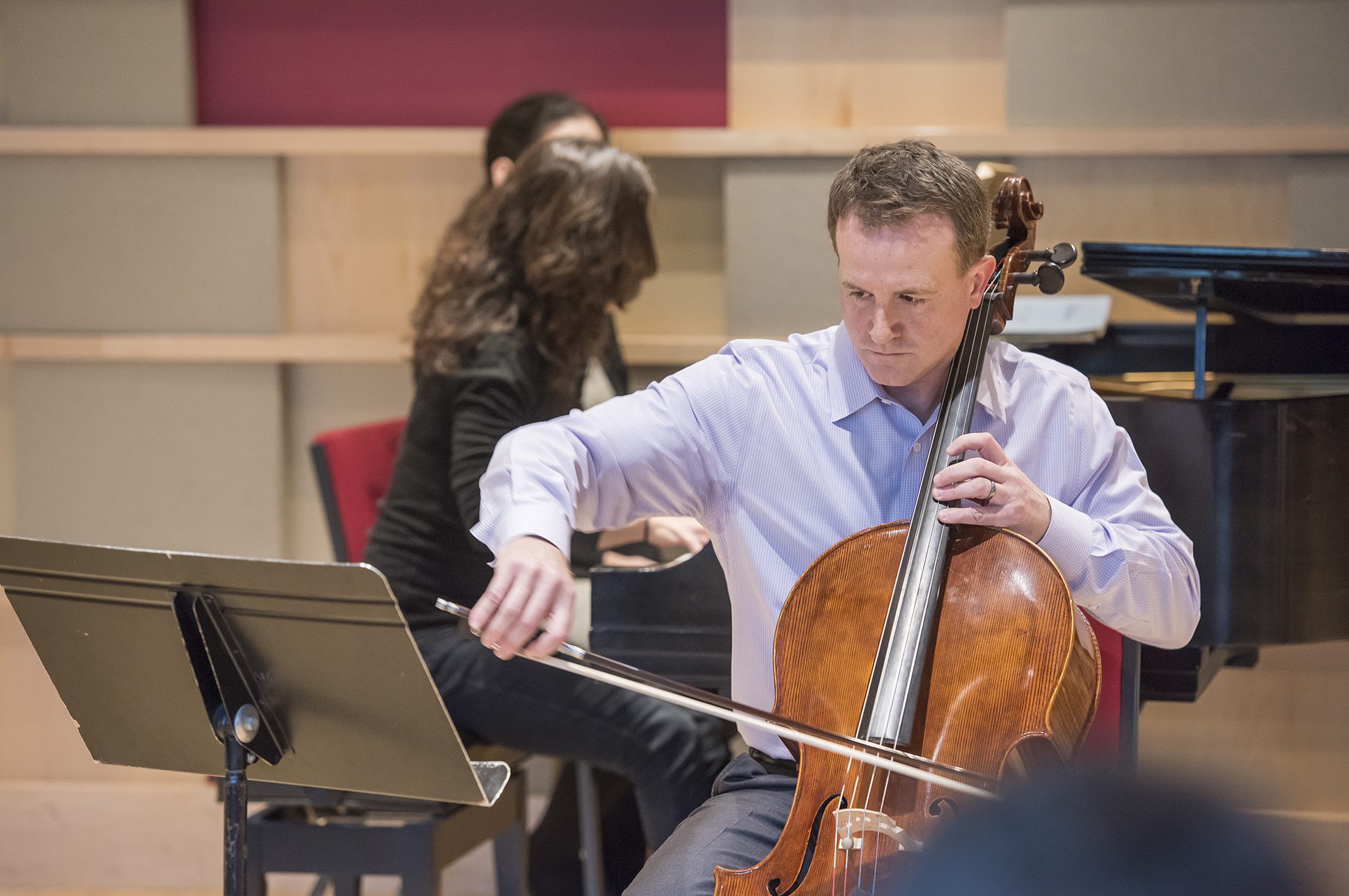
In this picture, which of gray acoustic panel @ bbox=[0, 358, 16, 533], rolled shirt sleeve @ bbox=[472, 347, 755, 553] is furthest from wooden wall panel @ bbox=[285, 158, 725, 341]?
rolled shirt sleeve @ bbox=[472, 347, 755, 553]

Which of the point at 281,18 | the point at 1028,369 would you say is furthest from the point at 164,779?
the point at 1028,369

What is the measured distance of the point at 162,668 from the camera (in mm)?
1354

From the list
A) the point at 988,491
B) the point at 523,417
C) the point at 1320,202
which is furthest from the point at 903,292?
the point at 1320,202

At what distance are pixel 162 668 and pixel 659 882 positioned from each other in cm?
54

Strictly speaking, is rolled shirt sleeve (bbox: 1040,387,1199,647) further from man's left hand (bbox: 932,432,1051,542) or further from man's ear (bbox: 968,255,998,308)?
man's ear (bbox: 968,255,998,308)

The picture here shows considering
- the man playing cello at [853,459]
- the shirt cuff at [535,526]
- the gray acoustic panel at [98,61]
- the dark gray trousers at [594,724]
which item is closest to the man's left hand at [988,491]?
the man playing cello at [853,459]

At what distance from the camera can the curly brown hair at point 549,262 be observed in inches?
89.2

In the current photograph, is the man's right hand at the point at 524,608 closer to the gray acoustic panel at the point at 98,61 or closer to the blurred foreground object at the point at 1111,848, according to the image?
the blurred foreground object at the point at 1111,848

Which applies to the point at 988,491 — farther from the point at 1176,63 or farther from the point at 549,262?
the point at 1176,63

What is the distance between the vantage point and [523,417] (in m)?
2.21

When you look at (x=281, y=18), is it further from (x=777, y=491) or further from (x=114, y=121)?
(x=777, y=491)

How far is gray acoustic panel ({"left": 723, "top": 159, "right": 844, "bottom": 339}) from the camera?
2.81 m

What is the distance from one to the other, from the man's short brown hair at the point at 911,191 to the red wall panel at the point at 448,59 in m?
1.49

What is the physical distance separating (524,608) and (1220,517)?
112 centimetres
